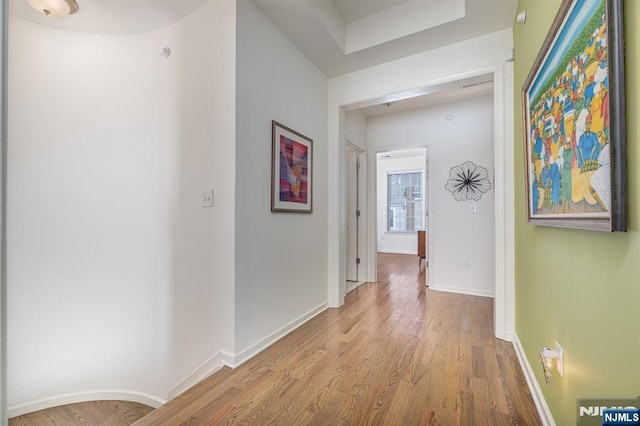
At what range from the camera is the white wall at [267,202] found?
1.99m

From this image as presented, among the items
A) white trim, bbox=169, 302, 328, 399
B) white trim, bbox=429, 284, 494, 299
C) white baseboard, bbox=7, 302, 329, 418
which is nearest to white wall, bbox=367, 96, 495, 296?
white trim, bbox=429, 284, 494, 299

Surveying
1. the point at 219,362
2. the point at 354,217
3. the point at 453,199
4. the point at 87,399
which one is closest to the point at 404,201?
the point at 354,217

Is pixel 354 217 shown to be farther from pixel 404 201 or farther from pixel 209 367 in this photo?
pixel 404 201

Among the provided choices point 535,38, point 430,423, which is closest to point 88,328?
point 430,423

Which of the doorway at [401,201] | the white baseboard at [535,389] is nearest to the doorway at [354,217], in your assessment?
the white baseboard at [535,389]

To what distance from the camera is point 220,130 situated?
78.7 inches

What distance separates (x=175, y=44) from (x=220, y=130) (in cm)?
100

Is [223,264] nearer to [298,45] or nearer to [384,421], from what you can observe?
[384,421]

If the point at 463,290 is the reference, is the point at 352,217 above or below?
above

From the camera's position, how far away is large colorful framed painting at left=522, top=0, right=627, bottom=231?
2.41 ft

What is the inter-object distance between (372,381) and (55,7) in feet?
11.6

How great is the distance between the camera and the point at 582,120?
920mm

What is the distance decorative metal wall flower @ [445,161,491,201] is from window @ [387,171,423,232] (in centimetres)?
377

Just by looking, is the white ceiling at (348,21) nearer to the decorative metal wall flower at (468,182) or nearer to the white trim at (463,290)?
the decorative metal wall flower at (468,182)
